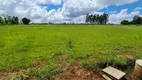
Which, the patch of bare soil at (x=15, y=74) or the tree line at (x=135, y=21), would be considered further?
the tree line at (x=135, y=21)

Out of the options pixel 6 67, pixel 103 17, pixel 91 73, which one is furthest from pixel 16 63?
pixel 103 17

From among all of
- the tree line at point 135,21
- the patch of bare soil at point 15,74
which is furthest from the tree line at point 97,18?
the patch of bare soil at point 15,74

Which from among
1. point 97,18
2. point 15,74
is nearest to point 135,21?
point 97,18

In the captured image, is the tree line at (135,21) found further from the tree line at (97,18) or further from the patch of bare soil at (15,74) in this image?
the patch of bare soil at (15,74)

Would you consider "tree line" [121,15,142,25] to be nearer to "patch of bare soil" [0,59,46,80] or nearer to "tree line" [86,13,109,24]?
"tree line" [86,13,109,24]

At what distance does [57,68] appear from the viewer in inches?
208

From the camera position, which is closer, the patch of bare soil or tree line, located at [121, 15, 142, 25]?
the patch of bare soil

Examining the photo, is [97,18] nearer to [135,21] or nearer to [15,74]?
[135,21]

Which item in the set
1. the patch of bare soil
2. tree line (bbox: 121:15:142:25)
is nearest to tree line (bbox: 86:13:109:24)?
tree line (bbox: 121:15:142:25)

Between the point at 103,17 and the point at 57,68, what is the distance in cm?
8047

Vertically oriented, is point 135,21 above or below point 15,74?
above

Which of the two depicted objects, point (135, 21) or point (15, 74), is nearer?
point (15, 74)

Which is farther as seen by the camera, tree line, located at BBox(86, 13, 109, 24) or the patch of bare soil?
tree line, located at BBox(86, 13, 109, 24)

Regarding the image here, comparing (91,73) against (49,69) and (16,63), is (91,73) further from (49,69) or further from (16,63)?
(16,63)
